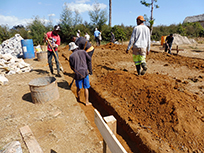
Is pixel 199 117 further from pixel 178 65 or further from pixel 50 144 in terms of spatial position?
pixel 178 65

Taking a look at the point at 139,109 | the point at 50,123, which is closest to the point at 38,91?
the point at 50,123

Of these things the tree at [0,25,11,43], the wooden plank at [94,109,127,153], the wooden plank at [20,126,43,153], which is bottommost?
the wooden plank at [20,126,43,153]

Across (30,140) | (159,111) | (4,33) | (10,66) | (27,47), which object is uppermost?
(4,33)

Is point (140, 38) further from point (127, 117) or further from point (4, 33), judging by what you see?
point (4, 33)

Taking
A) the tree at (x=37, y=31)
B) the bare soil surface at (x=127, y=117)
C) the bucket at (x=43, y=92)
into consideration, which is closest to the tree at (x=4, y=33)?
the tree at (x=37, y=31)

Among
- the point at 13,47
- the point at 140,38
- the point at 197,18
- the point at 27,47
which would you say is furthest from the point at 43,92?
the point at 197,18

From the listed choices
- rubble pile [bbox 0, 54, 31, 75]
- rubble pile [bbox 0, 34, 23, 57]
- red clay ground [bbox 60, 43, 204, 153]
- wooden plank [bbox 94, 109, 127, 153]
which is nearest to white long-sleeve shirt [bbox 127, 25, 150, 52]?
red clay ground [bbox 60, 43, 204, 153]

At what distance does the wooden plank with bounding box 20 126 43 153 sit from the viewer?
2176 mm

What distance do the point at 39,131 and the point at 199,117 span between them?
3176 millimetres

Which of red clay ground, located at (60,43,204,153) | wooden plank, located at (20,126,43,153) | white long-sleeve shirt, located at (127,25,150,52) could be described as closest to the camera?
wooden plank, located at (20,126,43,153)

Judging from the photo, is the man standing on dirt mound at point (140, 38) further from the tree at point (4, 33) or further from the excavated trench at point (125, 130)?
the tree at point (4, 33)

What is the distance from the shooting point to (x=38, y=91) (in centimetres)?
330

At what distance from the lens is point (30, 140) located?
2.36 meters

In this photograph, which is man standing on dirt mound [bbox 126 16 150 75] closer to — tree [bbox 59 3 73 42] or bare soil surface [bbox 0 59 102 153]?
bare soil surface [bbox 0 59 102 153]
